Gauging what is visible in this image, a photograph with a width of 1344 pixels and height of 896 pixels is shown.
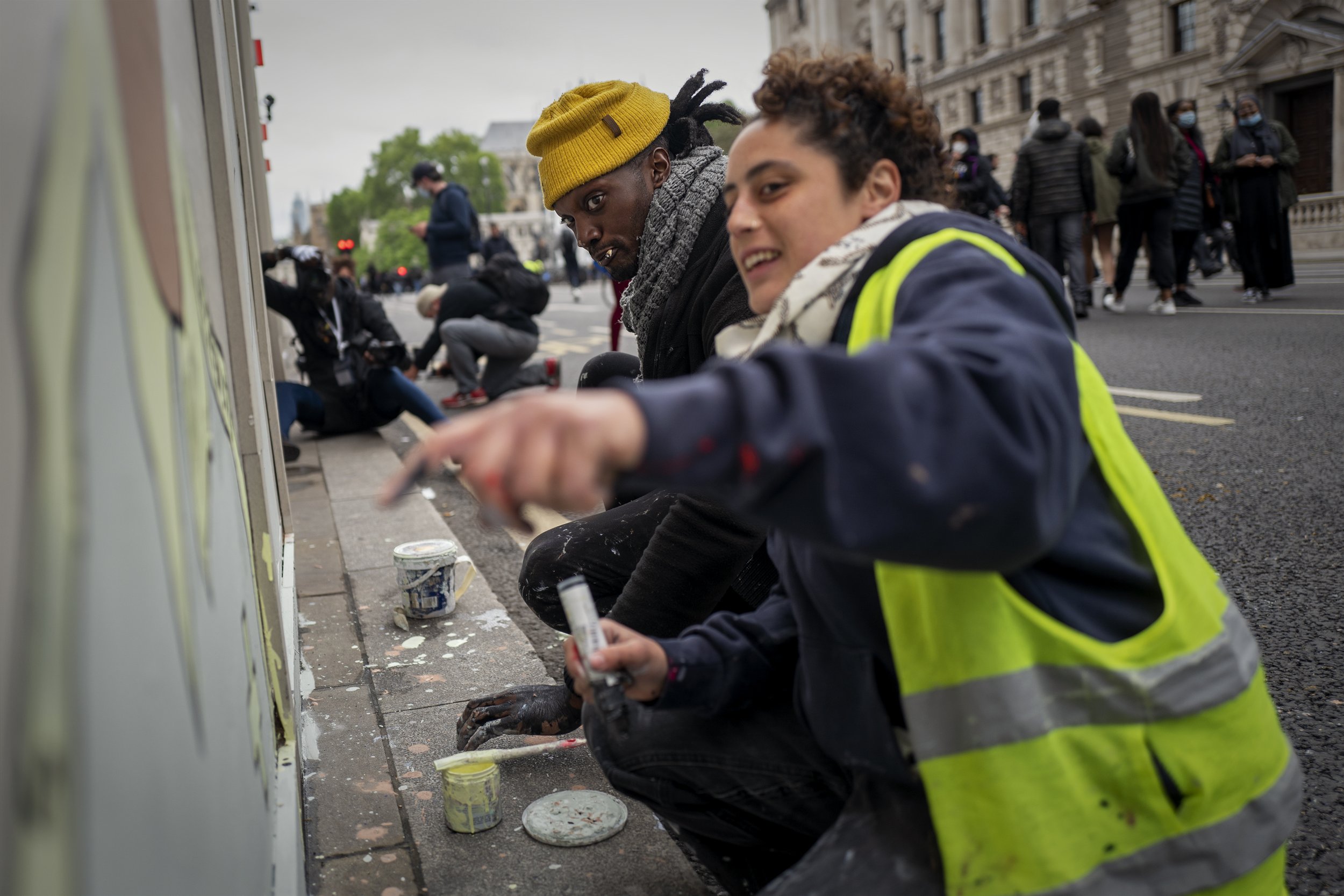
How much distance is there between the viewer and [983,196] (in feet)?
39.8

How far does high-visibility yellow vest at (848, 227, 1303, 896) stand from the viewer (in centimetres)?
127

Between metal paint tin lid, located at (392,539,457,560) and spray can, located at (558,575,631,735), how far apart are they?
1923 millimetres

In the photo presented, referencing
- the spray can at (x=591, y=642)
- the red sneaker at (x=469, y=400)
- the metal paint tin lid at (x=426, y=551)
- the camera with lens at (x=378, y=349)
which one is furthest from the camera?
the red sneaker at (x=469, y=400)

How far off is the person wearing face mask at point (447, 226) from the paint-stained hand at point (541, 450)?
9.92 meters

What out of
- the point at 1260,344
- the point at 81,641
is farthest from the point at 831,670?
the point at 1260,344

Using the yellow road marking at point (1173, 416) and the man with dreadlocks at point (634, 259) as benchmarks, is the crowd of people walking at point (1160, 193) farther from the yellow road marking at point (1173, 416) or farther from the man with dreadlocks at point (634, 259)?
the man with dreadlocks at point (634, 259)

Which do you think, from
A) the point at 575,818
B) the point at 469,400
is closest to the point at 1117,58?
the point at 469,400

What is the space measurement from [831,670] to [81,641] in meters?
0.93

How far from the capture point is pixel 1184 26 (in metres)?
31.0

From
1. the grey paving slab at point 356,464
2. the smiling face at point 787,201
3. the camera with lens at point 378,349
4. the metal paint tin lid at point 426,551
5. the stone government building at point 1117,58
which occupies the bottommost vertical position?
the grey paving slab at point 356,464

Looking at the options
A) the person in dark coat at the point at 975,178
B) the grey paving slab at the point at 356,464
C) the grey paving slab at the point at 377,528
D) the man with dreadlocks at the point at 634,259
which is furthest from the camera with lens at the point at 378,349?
the person in dark coat at the point at 975,178

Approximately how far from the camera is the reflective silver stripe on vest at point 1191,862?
130cm

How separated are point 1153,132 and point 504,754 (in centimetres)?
977

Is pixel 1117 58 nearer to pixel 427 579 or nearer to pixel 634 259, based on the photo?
pixel 427 579
